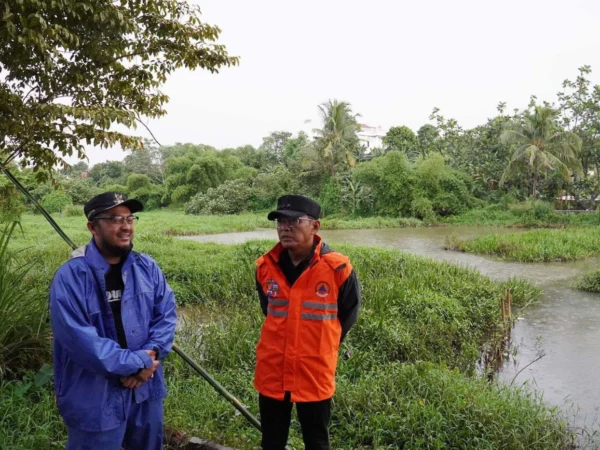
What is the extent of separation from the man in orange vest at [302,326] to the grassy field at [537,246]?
11.6 metres

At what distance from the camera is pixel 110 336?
2.10 metres

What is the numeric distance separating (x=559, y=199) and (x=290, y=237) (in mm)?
26272

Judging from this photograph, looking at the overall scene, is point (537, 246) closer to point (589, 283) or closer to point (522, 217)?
point (589, 283)

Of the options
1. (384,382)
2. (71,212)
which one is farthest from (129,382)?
(71,212)

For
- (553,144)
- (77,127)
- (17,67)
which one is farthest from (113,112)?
(553,144)

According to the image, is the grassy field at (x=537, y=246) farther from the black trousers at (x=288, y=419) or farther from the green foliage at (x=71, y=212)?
the green foliage at (x=71, y=212)

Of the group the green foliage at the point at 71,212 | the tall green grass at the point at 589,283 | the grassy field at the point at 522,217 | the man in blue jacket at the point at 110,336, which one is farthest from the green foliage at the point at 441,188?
the man in blue jacket at the point at 110,336

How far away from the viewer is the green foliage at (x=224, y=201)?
31984 mm

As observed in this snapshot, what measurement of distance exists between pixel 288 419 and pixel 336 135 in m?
27.4

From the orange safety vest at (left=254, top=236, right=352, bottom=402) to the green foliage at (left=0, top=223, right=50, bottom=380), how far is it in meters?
2.05

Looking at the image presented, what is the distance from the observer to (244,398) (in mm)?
3822

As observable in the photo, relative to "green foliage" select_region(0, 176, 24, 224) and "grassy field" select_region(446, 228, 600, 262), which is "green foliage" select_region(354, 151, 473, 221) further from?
"green foliage" select_region(0, 176, 24, 224)

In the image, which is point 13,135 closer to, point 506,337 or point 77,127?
point 77,127

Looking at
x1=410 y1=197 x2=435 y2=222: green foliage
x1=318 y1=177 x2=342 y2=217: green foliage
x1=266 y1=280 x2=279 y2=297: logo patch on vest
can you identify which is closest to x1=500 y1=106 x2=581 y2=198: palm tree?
x1=410 y1=197 x2=435 y2=222: green foliage
